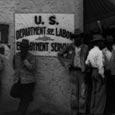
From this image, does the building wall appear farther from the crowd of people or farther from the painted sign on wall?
the crowd of people

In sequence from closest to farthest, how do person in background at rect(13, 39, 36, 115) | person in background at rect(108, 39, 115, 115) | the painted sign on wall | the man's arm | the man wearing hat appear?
1. person in background at rect(108, 39, 115, 115)
2. the man wearing hat
3. person in background at rect(13, 39, 36, 115)
4. the man's arm
5. the painted sign on wall

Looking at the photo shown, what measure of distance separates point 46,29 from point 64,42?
21.5 inches

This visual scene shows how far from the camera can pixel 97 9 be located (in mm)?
10031

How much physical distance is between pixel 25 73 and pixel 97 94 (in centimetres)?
176

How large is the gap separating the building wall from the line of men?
17.2 inches

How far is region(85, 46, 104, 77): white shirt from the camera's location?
9.34m

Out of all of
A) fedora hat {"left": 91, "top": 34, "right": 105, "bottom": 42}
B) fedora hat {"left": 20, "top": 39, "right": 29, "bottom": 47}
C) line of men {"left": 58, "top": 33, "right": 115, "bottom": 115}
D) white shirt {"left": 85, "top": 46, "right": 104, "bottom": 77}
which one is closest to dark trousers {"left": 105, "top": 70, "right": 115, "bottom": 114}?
line of men {"left": 58, "top": 33, "right": 115, "bottom": 115}

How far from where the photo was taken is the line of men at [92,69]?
9398 mm

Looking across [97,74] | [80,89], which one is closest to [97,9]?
[97,74]

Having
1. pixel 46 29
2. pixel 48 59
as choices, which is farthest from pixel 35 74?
pixel 46 29

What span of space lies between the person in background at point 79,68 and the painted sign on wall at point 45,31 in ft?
1.52

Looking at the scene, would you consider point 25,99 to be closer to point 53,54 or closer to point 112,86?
point 53,54

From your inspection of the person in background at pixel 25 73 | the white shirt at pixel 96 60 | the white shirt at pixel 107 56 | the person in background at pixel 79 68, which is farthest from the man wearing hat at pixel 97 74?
the person in background at pixel 25 73

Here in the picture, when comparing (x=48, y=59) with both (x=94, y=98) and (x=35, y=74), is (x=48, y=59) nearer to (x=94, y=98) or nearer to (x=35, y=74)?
(x=35, y=74)
